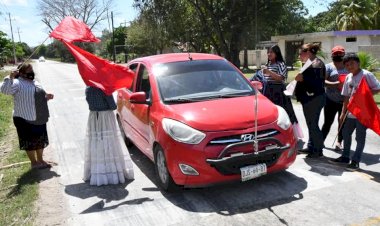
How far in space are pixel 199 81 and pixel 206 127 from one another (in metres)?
1.29

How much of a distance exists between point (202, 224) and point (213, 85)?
2162 mm

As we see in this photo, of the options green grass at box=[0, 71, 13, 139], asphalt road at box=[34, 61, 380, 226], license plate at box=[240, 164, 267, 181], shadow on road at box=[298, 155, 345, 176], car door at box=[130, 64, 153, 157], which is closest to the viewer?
asphalt road at box=[34, 61, 380, 226]

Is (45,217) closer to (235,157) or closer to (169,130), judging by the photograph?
(169,130)

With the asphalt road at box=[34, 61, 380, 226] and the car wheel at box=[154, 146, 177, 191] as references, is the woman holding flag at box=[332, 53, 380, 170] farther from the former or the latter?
the car wheel at box=[154, 146, 177, 191]

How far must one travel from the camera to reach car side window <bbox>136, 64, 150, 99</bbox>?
6.04 m

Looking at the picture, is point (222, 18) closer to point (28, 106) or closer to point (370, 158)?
point (370, 158)

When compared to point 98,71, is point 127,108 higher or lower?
lower

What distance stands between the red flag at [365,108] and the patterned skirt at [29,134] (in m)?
4.65

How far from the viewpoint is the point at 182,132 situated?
4.73 meters

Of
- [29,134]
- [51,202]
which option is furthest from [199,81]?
[29,134]

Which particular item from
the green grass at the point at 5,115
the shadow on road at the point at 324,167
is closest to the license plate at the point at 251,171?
the shadow on road at the point at 324,167

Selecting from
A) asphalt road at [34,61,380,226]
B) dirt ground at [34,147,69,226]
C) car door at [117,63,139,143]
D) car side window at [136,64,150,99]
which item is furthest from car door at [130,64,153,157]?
dirt ground at [34,147,69,226]

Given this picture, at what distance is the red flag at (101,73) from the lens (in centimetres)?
537

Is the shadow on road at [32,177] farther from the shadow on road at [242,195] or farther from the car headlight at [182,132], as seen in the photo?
the car headlight at [182,132]
